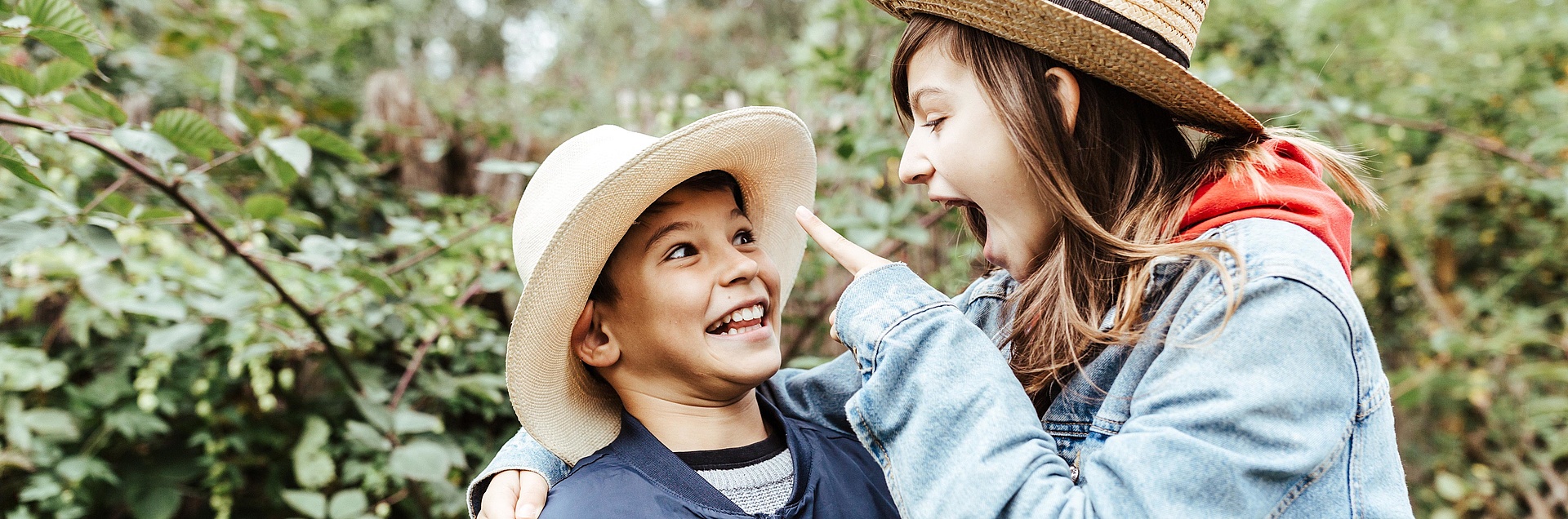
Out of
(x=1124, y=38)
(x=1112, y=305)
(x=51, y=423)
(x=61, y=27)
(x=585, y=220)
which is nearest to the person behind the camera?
(x=1124, y=38)

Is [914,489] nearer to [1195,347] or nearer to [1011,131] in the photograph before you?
[1195,347]

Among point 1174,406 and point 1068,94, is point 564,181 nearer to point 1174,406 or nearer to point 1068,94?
point 1068,94

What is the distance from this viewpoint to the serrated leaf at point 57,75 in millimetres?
1698

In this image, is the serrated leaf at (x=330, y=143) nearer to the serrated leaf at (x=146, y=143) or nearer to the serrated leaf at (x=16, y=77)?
the serrated leaf at (x=146, y=143)

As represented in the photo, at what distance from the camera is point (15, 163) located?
1.43 metres

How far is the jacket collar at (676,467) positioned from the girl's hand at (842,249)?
1.19 feet

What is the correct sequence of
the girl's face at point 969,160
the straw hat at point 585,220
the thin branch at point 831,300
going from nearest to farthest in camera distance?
the girl's face at point 969,160 < the straw hat at point 585,220 < the thin branch at point 831,300

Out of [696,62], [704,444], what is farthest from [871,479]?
[696,62]

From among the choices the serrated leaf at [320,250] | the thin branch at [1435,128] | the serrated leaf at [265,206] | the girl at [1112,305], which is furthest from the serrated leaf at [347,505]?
the thin branch at [1435,128]

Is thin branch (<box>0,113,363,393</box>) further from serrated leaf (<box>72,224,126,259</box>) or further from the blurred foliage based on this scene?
serrated leaf (<box>72,224,126,259</box>)

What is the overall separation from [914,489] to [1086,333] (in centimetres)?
31

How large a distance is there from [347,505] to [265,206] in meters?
0.73

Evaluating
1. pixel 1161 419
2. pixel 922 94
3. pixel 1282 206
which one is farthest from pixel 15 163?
pixel 1282 206

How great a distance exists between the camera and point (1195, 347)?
1042 mm
